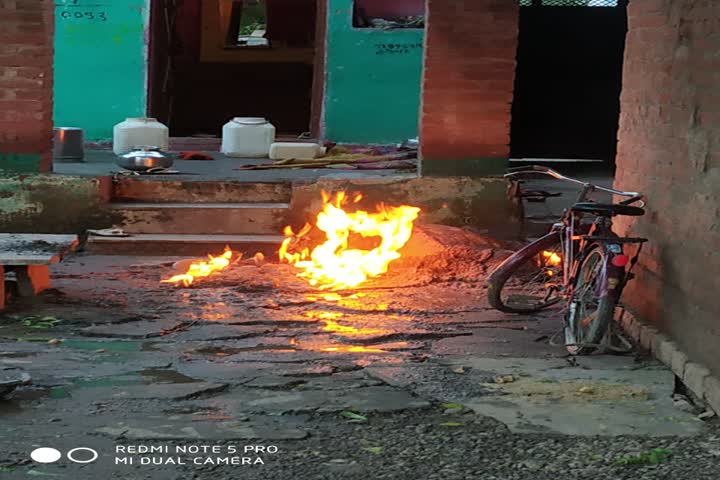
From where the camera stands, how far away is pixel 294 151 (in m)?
12.4

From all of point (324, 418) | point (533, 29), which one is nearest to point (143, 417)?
point (324, 418)

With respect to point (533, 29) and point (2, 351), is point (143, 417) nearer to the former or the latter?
point (2, 351)

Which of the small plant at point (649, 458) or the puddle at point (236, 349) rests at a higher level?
the small plant at point (649, 458)

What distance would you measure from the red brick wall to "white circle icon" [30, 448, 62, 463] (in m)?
3.13

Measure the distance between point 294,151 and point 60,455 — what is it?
328 inches

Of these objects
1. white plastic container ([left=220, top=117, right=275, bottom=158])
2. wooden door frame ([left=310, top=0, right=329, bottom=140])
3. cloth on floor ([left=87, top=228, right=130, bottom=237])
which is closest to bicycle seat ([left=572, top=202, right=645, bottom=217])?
cloth on floor ([left=87, top=228, right=130, bottom=237])

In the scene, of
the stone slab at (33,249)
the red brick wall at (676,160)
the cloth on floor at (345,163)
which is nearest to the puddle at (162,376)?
the stone slab at (33,249)

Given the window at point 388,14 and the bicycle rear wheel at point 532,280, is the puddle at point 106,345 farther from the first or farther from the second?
the window at point 388,14

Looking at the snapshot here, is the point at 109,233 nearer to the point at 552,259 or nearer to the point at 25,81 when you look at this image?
the point at 25,81

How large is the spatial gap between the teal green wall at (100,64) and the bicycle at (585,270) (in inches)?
317

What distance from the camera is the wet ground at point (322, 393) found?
4.35 metres

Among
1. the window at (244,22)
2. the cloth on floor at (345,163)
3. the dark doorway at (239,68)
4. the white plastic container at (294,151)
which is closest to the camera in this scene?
the cloth on floor at (345,163)

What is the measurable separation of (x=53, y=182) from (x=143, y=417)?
17.4ft

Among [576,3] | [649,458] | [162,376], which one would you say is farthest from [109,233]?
[576,3]
